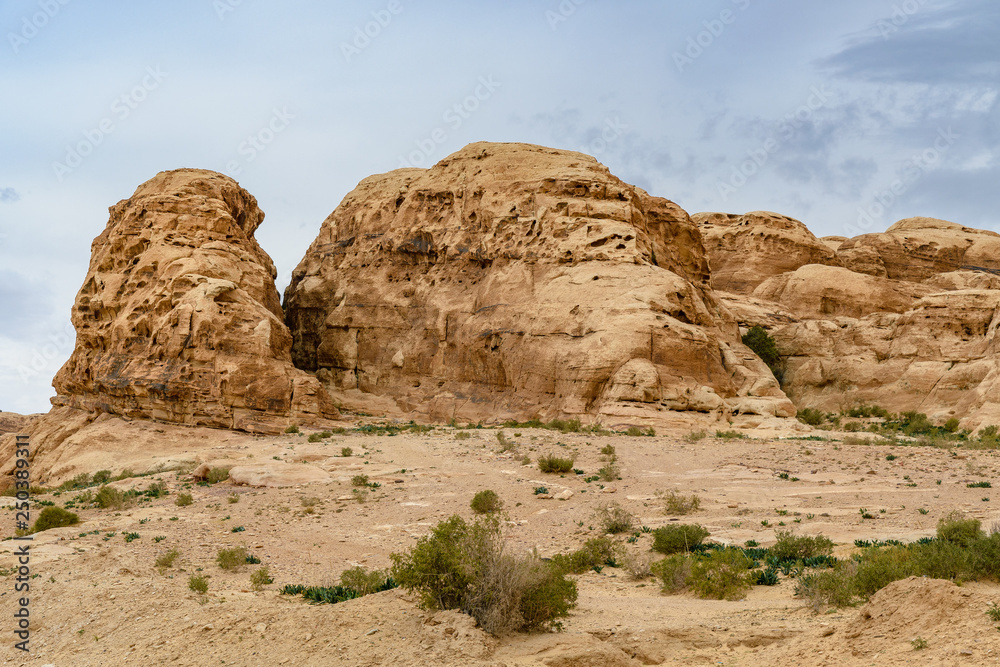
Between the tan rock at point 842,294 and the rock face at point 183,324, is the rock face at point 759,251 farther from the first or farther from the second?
the rock face at point 183,324

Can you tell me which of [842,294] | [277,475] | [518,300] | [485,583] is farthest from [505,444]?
[842,294]

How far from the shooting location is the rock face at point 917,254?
56312mm

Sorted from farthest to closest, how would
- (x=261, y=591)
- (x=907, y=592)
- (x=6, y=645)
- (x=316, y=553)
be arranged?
(x=316, y=553) → (x=261, y=591) → (x=6, y=645) → (x=907, y=592)

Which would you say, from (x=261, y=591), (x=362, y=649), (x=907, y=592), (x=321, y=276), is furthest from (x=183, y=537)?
(x=321, y=276)

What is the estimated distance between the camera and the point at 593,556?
12.3m

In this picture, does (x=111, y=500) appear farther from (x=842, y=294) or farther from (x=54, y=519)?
(x=842, y=294)

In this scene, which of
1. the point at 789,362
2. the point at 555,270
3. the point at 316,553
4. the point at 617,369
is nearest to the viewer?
the point at 316,553

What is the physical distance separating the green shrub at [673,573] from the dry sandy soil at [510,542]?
19 centimetres

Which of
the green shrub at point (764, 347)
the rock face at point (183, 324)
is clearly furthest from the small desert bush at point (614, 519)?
the green shrub at point (764, 347)

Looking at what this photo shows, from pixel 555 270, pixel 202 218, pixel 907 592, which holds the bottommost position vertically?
pixel 907 592

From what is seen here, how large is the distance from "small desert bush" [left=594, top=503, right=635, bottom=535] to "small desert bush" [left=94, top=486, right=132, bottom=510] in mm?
10626

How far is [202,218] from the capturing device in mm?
36250

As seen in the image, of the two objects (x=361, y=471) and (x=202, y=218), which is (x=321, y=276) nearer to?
(x=202, y=218)

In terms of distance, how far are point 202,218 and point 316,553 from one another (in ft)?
88.2
